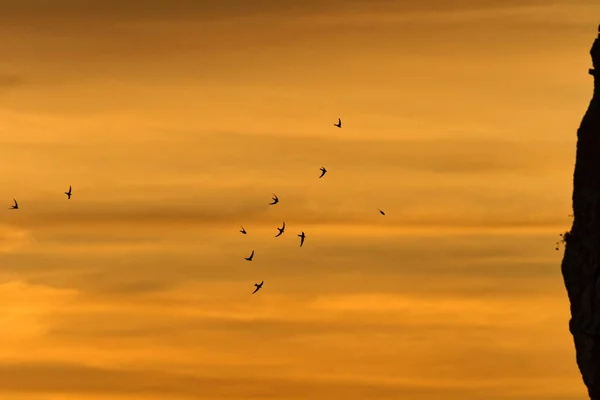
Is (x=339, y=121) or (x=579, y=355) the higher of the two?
(x=339, y=121)

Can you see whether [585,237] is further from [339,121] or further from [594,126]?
[339,121]

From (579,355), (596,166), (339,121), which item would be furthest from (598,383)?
(339,121)

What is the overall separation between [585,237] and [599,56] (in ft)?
38.8

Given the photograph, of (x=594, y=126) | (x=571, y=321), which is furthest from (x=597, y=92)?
(x=571, y=321)

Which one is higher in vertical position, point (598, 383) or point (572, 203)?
point (572, 203)

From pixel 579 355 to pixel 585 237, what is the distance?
8609 millimetres

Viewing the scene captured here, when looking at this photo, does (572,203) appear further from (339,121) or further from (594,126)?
(339,121)

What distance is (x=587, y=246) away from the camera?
157 m

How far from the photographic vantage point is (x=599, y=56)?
15738 centimetres

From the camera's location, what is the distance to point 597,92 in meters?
158

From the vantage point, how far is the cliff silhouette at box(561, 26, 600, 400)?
15700cm

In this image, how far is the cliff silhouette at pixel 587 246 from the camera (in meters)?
157

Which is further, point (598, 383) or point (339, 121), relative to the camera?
point (339, 121)

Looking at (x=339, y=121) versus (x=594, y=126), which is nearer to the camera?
(x=594, y=126)
